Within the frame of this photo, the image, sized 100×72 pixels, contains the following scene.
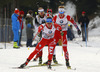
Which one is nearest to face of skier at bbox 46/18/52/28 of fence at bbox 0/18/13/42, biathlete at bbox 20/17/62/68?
biathlete at bbox 20/17/62/68

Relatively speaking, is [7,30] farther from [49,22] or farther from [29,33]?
Result: [49,22]

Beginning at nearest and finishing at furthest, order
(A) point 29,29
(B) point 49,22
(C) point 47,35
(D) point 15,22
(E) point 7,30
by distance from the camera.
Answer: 1. (B) point 49,22
2. (C) point 47,35
3. (D) point 15,22
4. (A) point 29,29
5. (E) point 7,30

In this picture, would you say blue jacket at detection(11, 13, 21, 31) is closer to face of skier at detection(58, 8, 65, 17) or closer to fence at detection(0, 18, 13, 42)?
fence at detection(0, 18, 13, 42)

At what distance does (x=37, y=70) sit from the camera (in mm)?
9406

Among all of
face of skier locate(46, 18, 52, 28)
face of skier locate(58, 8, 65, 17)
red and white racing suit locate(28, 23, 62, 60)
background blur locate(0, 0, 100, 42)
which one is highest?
background blur locate(0, 0, 100, 42)

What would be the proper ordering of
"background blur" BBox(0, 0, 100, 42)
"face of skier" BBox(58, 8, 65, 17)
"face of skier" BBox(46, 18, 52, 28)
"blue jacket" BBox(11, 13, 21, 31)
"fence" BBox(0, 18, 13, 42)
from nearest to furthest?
1. "face of skier" BBox(46, 18, 52, 28)
2. "face of skier" BBox(58, 8, 65, 17)
3. "blue jacket" BBox(11, 13, 21, 31)
4. "fence" BBox(0, 18, 13, 42)
5. "background blur" BBox(0, 0, 100, 42)

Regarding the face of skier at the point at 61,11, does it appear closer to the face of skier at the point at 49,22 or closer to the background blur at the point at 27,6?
the face of skier at the point at 49,22

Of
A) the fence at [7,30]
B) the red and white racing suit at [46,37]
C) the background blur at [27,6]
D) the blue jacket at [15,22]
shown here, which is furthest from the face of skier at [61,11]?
the fence at [7,30]

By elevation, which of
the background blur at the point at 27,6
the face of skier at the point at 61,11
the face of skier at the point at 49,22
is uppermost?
the background blur at the point at 27,6

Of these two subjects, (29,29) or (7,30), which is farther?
(7,30)

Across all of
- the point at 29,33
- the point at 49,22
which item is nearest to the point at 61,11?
the point at 49,22

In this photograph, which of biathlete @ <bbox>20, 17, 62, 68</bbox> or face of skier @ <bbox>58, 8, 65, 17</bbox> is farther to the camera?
face of skier @ <bbox>58, 8, 65, 17</bbox>

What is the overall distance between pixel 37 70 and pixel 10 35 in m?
12.3

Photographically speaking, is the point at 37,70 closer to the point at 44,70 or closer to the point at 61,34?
the point at 44,70
